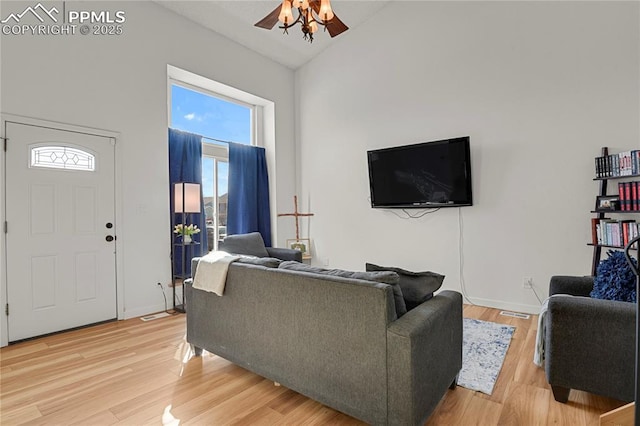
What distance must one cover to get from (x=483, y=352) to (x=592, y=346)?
0.95m

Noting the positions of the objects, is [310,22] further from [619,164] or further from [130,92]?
[619,164]

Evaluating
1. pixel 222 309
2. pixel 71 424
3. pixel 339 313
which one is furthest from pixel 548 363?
pixel 71 424

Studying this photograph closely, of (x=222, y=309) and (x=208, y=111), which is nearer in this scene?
(x=222, y=309)

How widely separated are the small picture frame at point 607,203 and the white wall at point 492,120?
165 mm

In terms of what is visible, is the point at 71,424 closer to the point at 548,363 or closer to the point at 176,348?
the point at 176,348

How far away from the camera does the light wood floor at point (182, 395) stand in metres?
1.89

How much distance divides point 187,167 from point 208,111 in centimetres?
108

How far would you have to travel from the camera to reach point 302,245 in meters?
5.49

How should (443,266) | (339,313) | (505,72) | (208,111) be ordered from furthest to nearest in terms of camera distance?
(208,111) < (443,266) < (505,72) < (339,313)

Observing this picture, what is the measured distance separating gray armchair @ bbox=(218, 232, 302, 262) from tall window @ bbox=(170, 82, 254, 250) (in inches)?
25.7

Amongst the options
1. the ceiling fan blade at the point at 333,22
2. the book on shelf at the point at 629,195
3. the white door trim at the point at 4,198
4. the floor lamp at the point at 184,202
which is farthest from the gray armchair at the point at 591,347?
the white door trim at the point at 4,198

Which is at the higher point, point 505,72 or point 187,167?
point 505,72

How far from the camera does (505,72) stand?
12.6ft

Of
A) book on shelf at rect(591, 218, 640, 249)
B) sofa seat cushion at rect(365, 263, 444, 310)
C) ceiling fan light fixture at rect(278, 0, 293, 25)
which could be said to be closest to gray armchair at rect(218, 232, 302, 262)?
ceiling fan light fixture at rect(278, 0, 293, 25)
